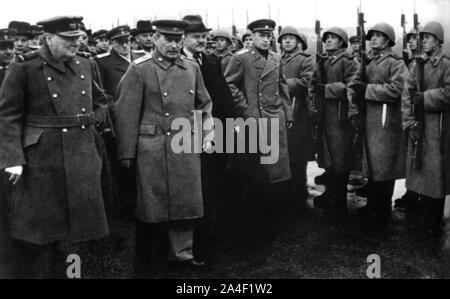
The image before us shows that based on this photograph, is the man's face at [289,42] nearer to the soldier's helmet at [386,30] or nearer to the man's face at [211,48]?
the soldier's helmet at [386,30]

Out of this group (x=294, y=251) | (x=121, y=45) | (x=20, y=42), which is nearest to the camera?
(x=294, y=251)

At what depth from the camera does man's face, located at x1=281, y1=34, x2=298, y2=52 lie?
7.83 m

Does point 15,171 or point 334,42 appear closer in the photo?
point 15,171

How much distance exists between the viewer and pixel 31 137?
4.13 meters

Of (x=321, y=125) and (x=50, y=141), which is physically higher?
(x=50, y=141)

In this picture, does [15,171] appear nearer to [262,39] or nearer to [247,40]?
[262,39]

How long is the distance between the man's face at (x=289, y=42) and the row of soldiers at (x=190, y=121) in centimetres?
2

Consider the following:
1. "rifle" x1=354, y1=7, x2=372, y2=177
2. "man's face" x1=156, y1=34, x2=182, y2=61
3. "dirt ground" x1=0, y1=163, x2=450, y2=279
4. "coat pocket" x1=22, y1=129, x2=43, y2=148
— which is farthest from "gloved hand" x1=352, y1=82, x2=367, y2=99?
"coat pocket" x1=22, y1=129, x2=43, y2=148

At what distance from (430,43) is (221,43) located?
556 cm

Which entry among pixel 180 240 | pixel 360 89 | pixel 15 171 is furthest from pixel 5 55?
pixel 360 89

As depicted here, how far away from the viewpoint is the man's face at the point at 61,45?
4219 millimetres

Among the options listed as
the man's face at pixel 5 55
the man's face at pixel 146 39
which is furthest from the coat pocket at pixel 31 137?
the man's face at pixel 146 39

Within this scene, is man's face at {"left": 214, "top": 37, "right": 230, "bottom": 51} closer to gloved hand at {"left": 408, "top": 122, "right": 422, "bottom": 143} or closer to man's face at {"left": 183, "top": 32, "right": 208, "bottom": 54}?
man's face at {"left": 183, "top": 32, "right": 208, "bottom": 54}
